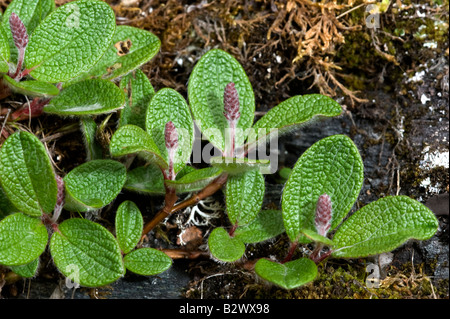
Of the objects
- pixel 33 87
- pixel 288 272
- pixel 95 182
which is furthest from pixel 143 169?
pixel 288 272

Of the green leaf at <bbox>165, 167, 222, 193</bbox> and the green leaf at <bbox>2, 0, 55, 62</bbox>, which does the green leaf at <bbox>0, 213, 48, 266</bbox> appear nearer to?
the green leaf at <bbox>165, 167, 222, 193</bbox>

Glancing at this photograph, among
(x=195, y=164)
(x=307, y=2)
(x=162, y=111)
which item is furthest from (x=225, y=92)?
(x=307, y=2)

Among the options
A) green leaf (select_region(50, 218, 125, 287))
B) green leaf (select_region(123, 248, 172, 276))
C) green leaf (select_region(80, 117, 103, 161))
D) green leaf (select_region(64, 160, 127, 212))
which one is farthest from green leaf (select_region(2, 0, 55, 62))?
green leaf (select_region(123, 248, 172, 276))

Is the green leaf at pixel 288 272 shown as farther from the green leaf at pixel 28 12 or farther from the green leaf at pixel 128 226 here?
the green leaf at pixel 28 12

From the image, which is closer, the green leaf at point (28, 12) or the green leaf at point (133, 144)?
the green leaf at point (133, 144)

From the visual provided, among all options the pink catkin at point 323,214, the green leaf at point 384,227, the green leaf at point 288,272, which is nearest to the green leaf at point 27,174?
the green leaf at point 288,272

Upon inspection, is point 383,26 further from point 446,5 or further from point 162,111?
point 162,111

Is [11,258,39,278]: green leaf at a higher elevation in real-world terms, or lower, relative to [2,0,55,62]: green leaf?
lower
